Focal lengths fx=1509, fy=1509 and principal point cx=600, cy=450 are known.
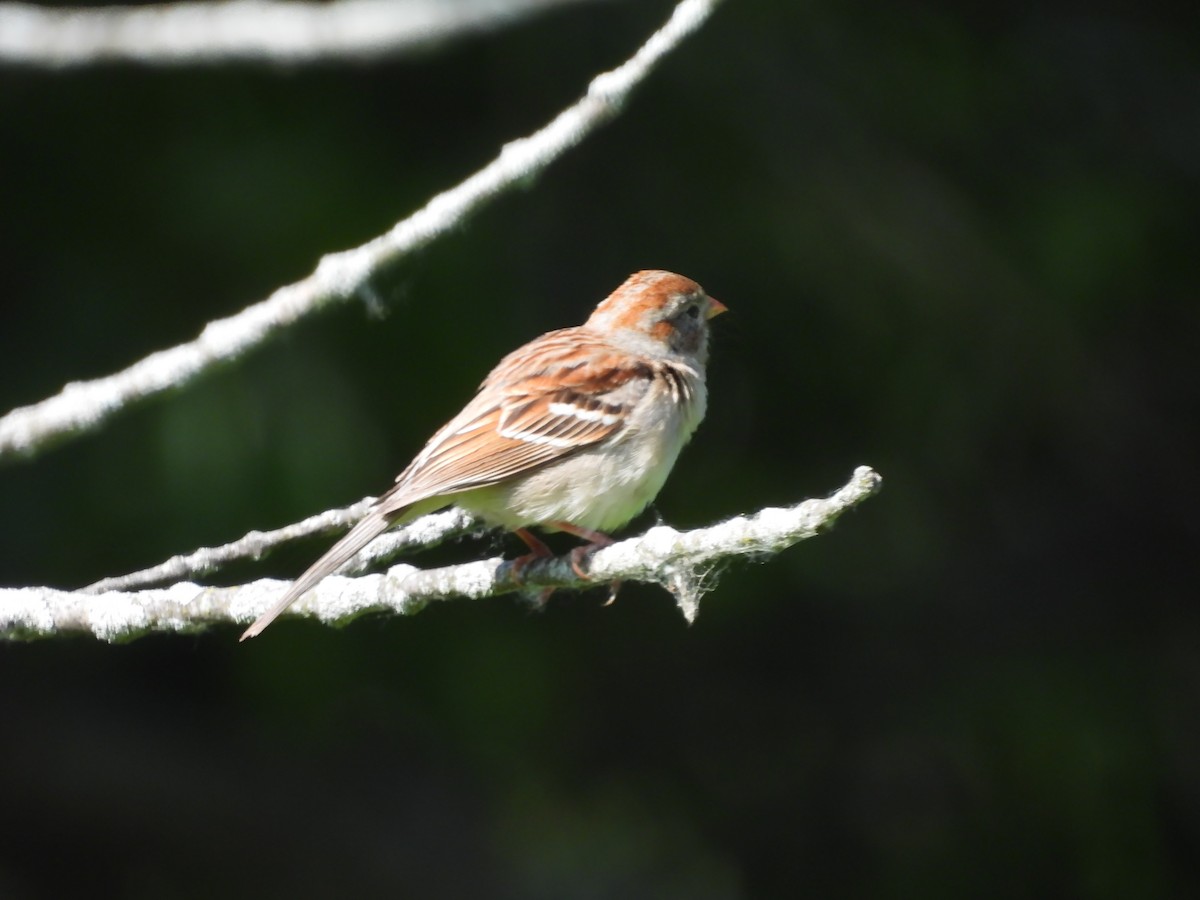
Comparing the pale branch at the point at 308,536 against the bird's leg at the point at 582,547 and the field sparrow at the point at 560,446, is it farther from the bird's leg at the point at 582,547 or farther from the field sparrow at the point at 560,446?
the bird's leg at the point at 582,547

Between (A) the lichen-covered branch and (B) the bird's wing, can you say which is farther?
(B) the bird's wing

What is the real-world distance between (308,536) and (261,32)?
38.3 inches

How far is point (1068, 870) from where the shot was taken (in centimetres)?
538

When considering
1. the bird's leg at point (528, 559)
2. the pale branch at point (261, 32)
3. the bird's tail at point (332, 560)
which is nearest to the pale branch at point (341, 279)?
the pale branch at point (261, 32)

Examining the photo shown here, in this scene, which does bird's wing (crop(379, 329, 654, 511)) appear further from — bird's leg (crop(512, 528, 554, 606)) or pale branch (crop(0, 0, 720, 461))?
pale branch (crop(0, 0, 720, 461))

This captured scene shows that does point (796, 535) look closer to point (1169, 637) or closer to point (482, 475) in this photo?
point (482, 475)

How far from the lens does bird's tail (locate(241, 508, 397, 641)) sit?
8.38ft

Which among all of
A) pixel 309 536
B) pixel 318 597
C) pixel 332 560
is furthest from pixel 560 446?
pixel 318 597

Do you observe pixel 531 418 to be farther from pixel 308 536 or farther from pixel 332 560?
pixel 332 560

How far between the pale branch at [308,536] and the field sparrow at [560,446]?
A: 61 mm

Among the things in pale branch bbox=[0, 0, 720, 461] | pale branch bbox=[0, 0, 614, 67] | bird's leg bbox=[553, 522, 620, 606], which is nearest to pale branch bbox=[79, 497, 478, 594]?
bird's leg bbox=[553, 522, 620, 606]

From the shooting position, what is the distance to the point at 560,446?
10.9ft

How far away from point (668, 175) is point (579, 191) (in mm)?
330

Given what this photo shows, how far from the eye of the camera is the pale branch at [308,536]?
2.80 m
